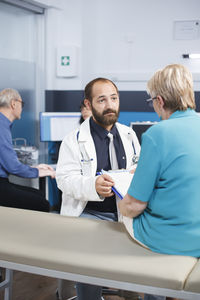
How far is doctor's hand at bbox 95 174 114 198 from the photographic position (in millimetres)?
1781

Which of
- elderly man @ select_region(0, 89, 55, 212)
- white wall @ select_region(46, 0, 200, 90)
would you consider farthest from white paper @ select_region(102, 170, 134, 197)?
white wall @ select_region(46, 0, 200, 90)

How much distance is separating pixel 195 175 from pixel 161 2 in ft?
12.5

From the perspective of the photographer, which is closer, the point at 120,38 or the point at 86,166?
the point at 86,166

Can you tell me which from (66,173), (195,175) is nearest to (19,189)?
(66,173)

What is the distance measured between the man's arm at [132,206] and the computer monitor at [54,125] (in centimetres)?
323

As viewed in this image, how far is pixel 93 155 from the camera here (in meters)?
2.10

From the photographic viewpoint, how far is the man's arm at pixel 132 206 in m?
1.44

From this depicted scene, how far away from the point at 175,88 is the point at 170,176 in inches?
12.4

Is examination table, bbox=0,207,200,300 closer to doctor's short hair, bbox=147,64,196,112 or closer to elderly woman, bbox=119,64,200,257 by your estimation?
elderly woman, bbox=119,64,200,257

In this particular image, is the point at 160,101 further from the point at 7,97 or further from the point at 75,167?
the point at 7,97

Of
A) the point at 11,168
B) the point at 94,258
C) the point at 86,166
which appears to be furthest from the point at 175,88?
the point at 11,168

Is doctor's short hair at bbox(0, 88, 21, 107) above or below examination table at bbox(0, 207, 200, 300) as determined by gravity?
above

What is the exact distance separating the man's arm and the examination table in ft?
0.46

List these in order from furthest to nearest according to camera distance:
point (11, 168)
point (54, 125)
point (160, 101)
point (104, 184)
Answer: point (54, 125) < point (11, 168) < point (104, 184) < point (160, 101)
